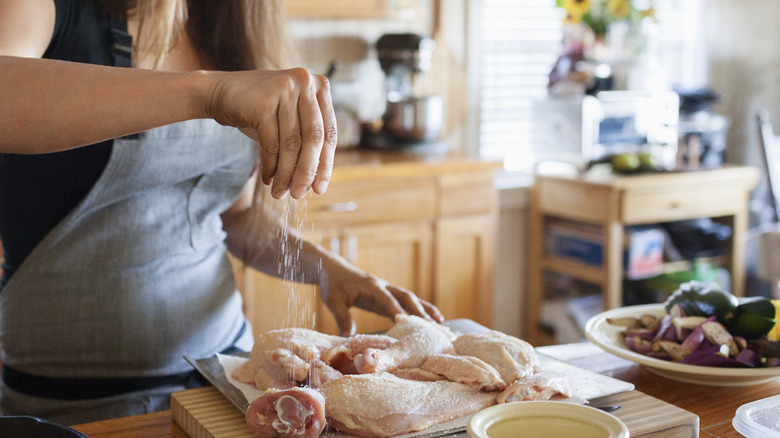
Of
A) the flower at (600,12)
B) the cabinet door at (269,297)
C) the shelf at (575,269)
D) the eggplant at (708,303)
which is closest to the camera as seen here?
the eggplant at (708,303)

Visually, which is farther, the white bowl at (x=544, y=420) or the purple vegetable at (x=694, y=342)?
the purple vegetable at (x=694, y=342)

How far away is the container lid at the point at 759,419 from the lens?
86cm

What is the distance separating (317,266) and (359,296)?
0.30 ft

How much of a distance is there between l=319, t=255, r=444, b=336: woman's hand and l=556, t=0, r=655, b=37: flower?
226 centimetres

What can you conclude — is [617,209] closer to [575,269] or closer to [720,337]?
[575,269]

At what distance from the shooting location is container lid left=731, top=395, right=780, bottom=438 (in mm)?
858

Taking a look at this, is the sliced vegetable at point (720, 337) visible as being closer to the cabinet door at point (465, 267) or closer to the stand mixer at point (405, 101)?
the cabinet door at point (465, 267)

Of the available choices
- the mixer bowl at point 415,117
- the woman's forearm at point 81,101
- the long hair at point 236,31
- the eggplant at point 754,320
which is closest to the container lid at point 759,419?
the eggplant at point 754,320

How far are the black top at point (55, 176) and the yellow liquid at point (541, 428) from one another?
72cm

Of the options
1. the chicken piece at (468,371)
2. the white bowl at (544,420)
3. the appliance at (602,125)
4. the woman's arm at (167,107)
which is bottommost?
the chicken piece at (468,371)

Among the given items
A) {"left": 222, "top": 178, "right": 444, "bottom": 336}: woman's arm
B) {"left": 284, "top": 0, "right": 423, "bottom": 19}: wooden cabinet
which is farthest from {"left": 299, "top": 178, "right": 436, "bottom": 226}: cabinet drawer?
{"left": 222, "top": 178, "right": 444, "bottom": 336}: woman's arm

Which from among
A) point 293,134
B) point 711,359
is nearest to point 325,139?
point 293,134

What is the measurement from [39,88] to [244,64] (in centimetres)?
55

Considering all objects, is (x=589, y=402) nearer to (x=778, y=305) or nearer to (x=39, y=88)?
(x=778, y=305)
